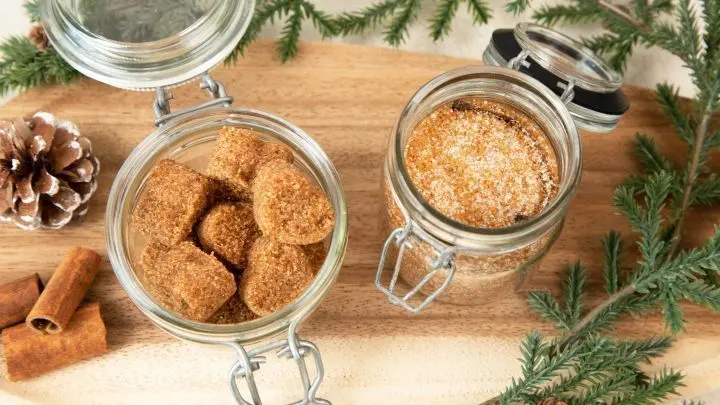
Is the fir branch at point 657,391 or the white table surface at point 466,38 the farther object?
the white table surface at point 466,38

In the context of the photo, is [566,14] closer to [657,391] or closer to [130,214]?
[657,391]

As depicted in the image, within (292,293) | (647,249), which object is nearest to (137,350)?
(292,293)

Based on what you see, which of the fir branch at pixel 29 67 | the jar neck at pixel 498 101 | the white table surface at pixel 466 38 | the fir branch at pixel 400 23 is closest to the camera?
the jar neck at pixel 498 101

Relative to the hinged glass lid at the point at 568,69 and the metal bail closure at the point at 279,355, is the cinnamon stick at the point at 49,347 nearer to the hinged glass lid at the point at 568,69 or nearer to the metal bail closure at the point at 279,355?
the metal bail closure at the point at 279,355

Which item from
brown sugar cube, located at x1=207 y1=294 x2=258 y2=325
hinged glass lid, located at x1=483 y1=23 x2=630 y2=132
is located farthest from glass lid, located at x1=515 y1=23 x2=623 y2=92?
brown sugar cube, located at x1=207 y1=294 x2=258 y2=325

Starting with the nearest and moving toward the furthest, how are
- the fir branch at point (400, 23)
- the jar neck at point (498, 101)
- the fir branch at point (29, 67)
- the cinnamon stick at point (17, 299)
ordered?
the jar neck at point (498, 101) → the cinnamon stick at point (17, 299) → the fir branch at point (29, 67) → the fir branch at point (400, 23)

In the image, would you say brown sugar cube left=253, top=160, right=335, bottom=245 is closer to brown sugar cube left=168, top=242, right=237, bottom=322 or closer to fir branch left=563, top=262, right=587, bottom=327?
brown sugar cube left=168, top=242, right=237, bottom=322

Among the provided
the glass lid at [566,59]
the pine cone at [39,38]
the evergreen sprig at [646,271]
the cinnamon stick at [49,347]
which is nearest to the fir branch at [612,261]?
the evergreen sprig at [646,271]

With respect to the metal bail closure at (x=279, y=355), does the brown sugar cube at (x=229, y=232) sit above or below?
above

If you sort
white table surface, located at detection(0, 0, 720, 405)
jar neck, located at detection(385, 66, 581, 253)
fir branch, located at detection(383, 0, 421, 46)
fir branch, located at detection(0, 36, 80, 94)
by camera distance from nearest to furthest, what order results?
jar neck, located at detection(385, 66, 581, 253), fir branch, located at detection(0, 36, 80, 94), fir branch, located at detection(383, 0, 421, 46), white table surface, located at detection(0, 0, 720, 405)
